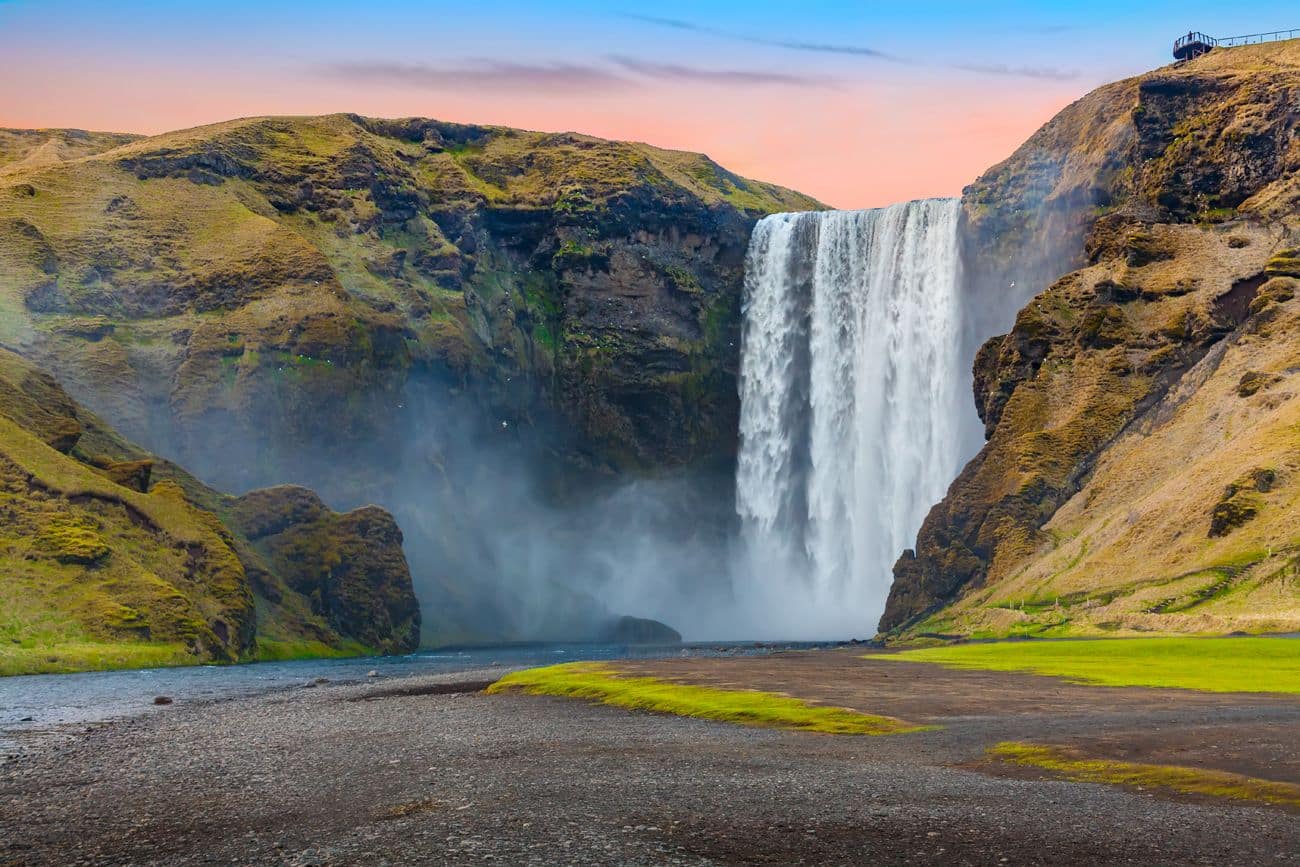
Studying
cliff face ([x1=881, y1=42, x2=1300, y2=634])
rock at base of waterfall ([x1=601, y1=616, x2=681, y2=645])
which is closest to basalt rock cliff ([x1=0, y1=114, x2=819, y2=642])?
rock at base of waterfall ([x1=601, y1=616, x2=681, y2=645])

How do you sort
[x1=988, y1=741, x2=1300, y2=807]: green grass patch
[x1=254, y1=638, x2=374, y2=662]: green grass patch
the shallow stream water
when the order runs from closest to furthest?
[x1=988, y1=741, x2=1300, y2=807]: green grass patch, the shallow stream water, [x1=254, y1=638, x2=374, y2=662]: green grass patch

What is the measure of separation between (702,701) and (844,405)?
113 metres

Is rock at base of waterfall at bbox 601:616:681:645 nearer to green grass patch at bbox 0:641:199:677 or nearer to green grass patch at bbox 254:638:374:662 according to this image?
green grass patch at bbox 254:638:374:662

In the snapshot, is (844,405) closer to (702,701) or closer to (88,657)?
(88,657)

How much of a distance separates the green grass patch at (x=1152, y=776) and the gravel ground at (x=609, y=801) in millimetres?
909

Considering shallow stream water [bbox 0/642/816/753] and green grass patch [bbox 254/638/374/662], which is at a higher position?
shallow stream water [bbox 0/642/816/753]

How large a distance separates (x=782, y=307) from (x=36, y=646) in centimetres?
10662

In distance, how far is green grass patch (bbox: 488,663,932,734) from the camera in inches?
1457

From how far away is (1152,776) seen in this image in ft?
84.0

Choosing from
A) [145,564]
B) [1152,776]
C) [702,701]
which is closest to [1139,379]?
[702,701]

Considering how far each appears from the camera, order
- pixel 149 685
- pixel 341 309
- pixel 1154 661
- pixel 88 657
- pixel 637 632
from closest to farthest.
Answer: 1. pixel 1154 661
2. pixel 149 685
3. pixel 88 657
4. pixel 637 632
5. pixel 341 309

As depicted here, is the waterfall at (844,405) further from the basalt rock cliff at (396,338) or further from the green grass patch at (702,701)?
the green grass patch at (702,701)

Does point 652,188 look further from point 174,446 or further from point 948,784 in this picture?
point 948,784

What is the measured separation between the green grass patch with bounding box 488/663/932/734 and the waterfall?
85813mm
